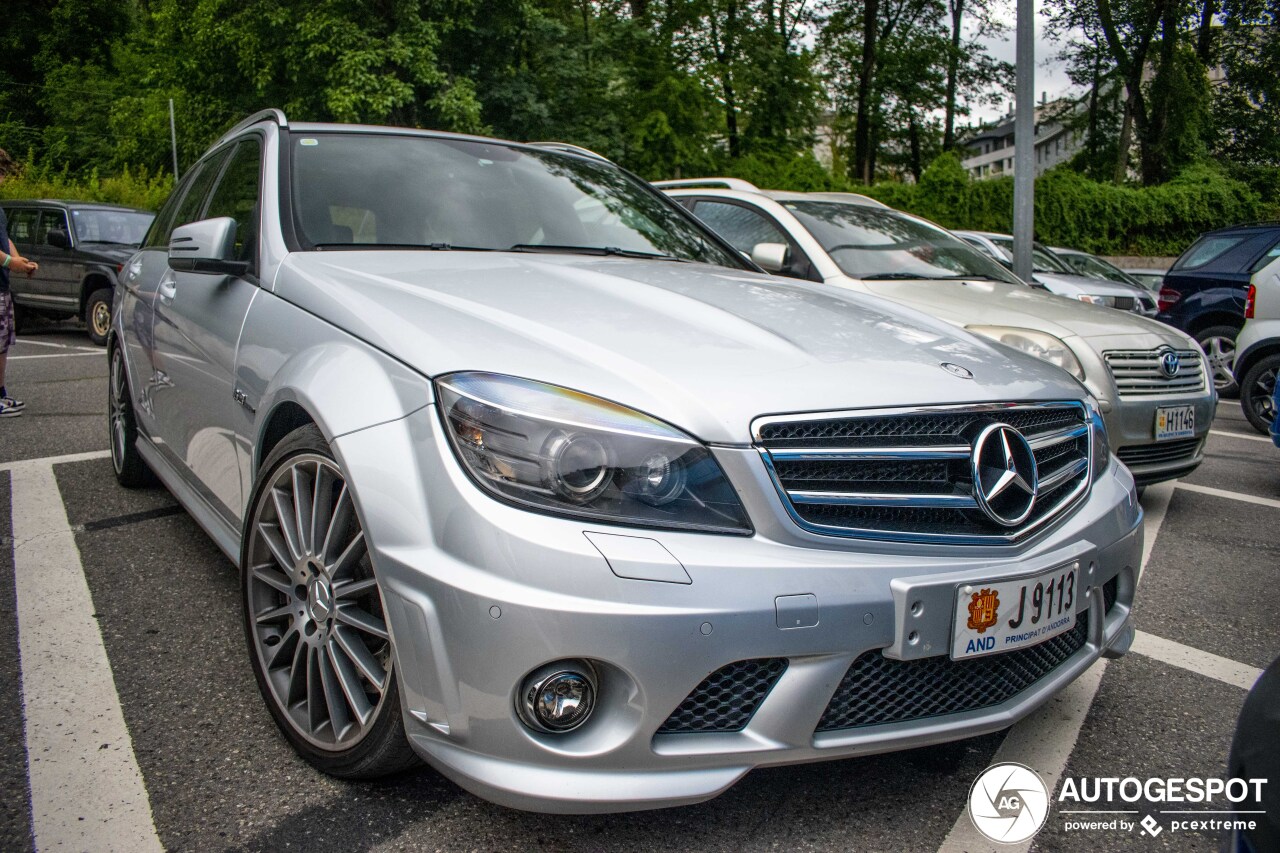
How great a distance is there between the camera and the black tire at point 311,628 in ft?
6.51

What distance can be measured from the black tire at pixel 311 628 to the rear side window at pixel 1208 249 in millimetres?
9736

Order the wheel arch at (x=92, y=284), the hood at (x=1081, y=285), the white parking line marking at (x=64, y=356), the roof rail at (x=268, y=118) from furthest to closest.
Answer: the wheel arch at (x=92, y=284), the hood at (x=1081, y=285), the white parking line marking at (x=64, y=356), the roof rail at (x=268, y=118)

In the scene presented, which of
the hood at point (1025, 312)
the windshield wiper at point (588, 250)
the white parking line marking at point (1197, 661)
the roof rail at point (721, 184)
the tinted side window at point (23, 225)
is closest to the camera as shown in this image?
the white parking line marking at point (1197, 661)

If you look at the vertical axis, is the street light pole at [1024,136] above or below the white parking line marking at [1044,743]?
above

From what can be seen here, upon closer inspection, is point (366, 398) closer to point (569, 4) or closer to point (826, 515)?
point (826, 515)

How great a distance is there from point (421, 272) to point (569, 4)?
1028 inches

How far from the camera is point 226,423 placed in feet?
9.07

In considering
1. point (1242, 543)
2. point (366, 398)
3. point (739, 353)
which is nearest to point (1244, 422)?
point (1242, 543)

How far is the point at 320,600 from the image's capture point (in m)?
2.12

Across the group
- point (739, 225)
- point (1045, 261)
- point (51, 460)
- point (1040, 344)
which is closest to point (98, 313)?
point (51, 460)

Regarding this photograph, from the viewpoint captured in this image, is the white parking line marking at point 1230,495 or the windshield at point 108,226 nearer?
the white parking line marking at point 1230,495

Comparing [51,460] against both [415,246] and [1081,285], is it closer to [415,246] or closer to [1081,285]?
[415,246]

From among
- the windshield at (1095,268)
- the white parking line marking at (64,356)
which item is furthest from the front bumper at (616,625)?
the windshield at (1095,268)

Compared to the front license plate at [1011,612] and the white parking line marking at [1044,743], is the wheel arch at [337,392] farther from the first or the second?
the white parking line marking at [1044,743]
